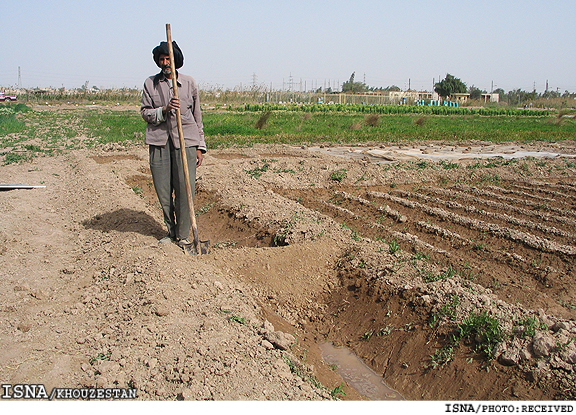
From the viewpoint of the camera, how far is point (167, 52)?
4.59 metres

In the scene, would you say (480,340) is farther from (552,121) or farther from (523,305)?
(552,121)

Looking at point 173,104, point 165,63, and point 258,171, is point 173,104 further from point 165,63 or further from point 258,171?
point 258,171

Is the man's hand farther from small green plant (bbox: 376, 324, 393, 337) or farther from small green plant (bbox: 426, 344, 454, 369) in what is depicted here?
small green plant (bbox: 426, 344, 454, 369)

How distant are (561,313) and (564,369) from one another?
46.8 inches

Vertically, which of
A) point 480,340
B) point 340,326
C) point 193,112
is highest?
point 193,112

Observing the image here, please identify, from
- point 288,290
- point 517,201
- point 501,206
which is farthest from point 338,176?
point 288,290

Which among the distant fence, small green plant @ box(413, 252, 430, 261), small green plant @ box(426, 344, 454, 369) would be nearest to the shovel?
small green plant @ box(413, 252, 430, 261)

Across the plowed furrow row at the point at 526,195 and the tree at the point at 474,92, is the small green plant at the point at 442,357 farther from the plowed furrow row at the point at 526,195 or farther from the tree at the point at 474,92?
the tree at the point at 474,92

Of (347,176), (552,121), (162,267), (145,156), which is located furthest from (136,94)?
(162,267)

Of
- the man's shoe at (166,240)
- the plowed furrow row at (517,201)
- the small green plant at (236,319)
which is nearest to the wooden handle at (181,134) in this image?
the man's shoe at (166,240)

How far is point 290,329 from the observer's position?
13.3ft

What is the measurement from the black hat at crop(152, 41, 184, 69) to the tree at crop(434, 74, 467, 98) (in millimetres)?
70050

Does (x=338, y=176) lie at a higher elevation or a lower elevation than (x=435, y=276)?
higher

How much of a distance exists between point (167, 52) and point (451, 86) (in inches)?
2794
